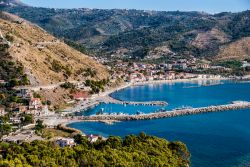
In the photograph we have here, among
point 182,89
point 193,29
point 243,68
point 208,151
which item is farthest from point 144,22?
point 208,151

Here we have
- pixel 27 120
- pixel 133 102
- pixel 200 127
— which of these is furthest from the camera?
pixel 133 102

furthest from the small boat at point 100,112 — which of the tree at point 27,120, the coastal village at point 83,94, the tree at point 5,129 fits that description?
the tree at point 5,129

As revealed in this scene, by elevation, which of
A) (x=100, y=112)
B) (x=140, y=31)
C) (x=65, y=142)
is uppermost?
(x=140, y=31)

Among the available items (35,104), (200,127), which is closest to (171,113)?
(200,127)

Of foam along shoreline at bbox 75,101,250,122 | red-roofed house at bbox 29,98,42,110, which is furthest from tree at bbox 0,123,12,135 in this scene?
foam along shoreline at bbox 75,101,250,122

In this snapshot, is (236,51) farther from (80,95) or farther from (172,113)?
(172,113)
